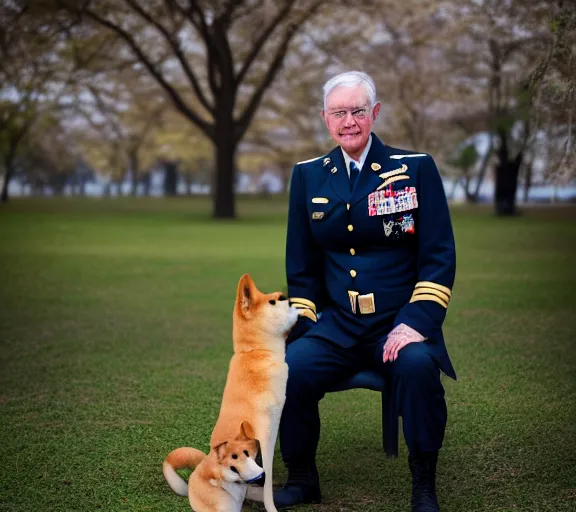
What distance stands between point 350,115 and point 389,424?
1502 millimetres

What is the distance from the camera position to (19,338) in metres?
8.48

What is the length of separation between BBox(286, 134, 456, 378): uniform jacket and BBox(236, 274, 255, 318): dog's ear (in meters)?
0.57

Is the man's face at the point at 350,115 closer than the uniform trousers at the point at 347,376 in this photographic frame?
No

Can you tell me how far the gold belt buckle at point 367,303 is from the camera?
4.11 metres

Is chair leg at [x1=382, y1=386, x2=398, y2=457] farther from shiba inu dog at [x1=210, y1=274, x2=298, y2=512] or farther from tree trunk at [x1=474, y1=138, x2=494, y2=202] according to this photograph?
tree trunk at [x1=474, y1=138, x2=494, y2=202]

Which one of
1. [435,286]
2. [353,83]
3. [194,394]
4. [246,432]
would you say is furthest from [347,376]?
[194,394]

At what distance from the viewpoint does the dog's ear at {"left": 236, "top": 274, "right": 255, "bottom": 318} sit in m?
3.62

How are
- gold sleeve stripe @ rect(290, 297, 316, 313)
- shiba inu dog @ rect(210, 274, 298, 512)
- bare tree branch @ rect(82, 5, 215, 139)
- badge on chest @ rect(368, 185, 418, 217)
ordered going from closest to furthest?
shiba inu dog @ rect(210, 274, 298, 512) < badge on chest @ rect(368, 185, 418, 217) < gold sleeve stripe @ rect(290, 297, 316, 313) < bare tree branch @ rect(82, 5, 215, 139)

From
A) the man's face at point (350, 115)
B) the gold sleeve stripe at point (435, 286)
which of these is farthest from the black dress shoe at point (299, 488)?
the man's face at point (350, 115)

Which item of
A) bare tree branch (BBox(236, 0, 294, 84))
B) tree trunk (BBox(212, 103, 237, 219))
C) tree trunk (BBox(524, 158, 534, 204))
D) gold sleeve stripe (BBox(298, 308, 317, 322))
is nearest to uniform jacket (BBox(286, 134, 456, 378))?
gold sleeve stripe (BBox(298, 308, 317, 322))

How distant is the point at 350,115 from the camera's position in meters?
4.02

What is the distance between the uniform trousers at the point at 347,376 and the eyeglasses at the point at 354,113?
1030 mm

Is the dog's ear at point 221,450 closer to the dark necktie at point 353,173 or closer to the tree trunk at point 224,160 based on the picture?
the dark necktie at point 353,173

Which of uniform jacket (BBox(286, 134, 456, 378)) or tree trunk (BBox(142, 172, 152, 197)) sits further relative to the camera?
tree trunk (BBox(142, 172, 152, 197))
